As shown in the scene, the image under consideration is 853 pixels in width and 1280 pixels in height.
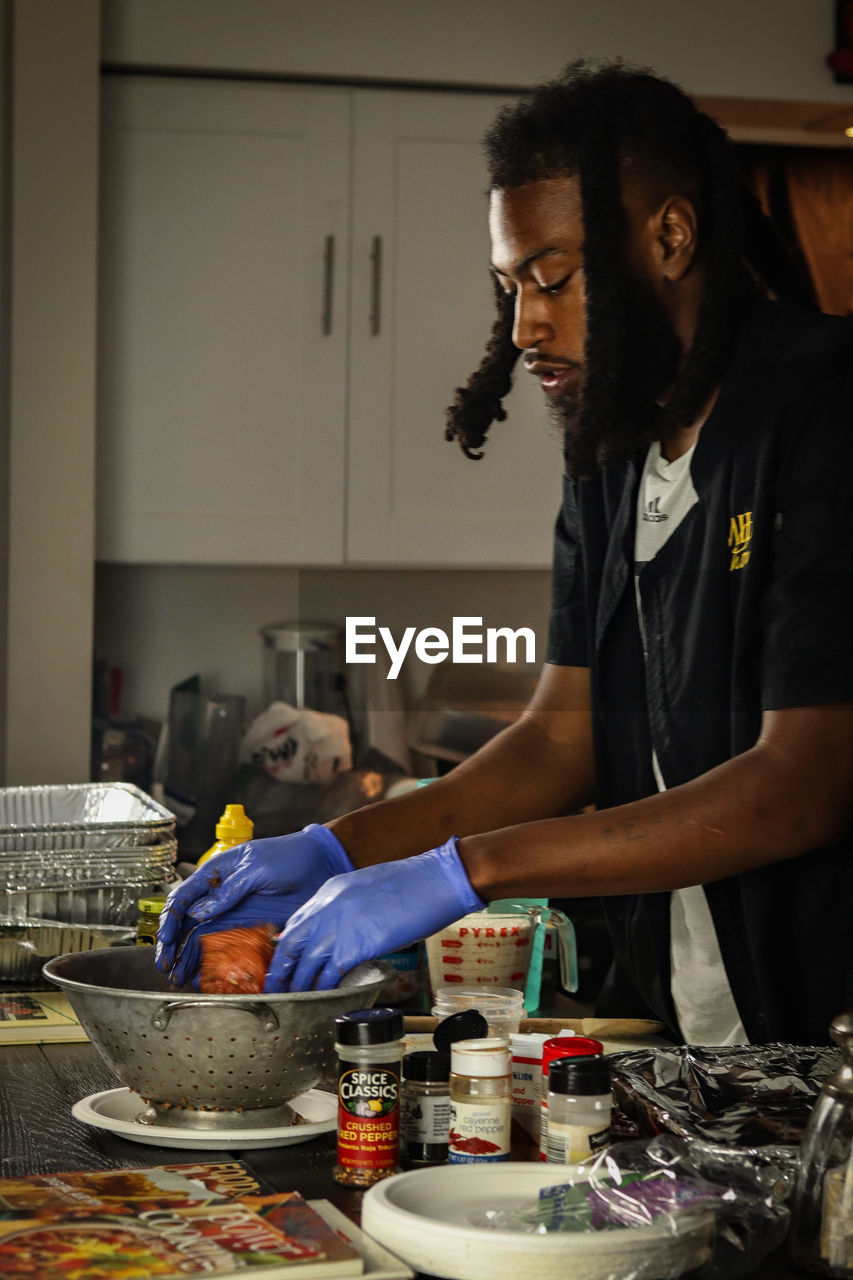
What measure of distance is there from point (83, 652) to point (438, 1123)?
187cm

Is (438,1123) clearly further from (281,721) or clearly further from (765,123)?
(765,123)

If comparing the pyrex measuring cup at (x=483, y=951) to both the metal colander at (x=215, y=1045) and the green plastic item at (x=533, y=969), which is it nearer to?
the green plastic item at (x=533, y=969)

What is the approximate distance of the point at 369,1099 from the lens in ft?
2.76

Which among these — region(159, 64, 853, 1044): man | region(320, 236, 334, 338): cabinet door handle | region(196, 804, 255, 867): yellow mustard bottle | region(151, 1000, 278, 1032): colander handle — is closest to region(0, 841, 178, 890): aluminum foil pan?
region(196, 804, 255, 867): yellow mustard bottle

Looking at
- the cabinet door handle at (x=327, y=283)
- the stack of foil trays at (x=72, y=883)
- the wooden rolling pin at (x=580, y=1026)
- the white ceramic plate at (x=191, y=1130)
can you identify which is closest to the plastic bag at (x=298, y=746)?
the cabinet door handle at (x=327, y=283)

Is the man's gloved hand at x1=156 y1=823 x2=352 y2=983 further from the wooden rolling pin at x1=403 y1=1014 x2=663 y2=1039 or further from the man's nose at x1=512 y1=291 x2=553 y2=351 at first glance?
the man's nose at x1=512 y1=291 x2=553 y2=351

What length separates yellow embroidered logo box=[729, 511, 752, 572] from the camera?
1383mm

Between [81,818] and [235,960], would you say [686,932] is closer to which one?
[235,960]

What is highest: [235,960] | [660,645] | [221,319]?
[221,319]

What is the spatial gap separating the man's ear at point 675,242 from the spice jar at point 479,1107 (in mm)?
1042

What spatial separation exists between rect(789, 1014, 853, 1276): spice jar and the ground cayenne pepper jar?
23 cm

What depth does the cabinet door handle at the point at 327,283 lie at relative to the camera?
2717 mm

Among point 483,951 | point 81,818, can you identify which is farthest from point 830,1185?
point 81,818

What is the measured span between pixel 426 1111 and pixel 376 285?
6.87 ft
